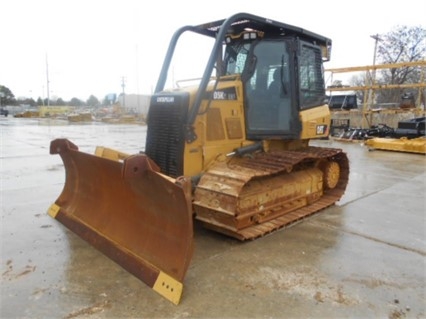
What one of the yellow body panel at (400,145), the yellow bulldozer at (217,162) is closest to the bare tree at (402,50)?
the yellow body panel at (400,145)

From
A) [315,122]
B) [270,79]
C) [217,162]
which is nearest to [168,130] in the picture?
[217,162]

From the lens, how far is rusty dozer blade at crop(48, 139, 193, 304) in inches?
124

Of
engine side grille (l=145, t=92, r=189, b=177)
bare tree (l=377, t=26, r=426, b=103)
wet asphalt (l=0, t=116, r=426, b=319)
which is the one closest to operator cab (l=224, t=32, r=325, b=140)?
engine side grille (l=145, t=92, r=189, b=177)

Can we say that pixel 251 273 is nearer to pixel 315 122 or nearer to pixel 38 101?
pixel 315 122

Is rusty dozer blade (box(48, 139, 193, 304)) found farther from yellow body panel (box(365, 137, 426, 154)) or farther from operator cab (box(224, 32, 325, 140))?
yellow body panel (box(365, 137, 426, 154))

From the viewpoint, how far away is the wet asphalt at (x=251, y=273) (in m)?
2.91

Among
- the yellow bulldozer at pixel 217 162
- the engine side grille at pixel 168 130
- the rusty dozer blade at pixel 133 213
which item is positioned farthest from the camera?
the engine side grille at pixel 168 130

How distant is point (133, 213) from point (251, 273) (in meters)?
1.39

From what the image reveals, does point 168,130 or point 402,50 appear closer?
point 168,130

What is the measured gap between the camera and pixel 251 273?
352 cm

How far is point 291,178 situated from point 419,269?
203 centimetres

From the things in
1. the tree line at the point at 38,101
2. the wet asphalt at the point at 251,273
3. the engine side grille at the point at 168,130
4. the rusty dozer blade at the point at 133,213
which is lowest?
the wet asphalt at the point at 251,273

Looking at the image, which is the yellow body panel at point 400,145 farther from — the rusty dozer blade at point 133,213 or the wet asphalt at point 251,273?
the rusty dozer blade at point 133,213

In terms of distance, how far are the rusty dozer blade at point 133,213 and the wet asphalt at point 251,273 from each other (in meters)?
0.14
